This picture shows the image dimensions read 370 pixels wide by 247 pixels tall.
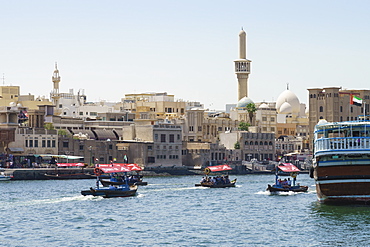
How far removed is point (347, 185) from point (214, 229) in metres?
15.7

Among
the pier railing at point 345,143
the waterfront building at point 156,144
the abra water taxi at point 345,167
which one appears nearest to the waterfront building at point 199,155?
the waterfront building at point 156,144

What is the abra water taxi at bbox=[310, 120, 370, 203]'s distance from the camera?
69062 mm

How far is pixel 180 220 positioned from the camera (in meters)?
64.8

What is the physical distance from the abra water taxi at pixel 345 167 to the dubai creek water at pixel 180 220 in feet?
3.82

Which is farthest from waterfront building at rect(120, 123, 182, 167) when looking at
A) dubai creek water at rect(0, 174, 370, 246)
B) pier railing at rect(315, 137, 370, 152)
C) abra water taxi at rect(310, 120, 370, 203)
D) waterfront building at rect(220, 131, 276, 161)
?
pier railing at rect(315, 137, 370, 152)

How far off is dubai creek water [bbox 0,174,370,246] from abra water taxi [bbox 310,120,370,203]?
1.16 metres

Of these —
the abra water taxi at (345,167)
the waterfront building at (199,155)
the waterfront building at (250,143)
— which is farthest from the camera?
the waterfront building at (250,143)

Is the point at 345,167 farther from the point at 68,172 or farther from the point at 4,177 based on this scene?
the point at 68,172

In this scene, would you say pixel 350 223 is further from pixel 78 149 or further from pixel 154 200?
pixel 78 149

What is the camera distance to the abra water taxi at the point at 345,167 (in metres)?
69.1

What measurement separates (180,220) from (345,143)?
15.4 meters

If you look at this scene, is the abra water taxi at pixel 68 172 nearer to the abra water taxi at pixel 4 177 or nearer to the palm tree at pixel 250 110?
the abra water taxi at pixel 4 177

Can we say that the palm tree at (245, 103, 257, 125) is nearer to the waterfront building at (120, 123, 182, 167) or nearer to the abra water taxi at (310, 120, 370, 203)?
the waterfront building at (120, 123, 182, 167)


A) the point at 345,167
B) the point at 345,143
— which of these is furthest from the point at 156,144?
the point at 345,167
